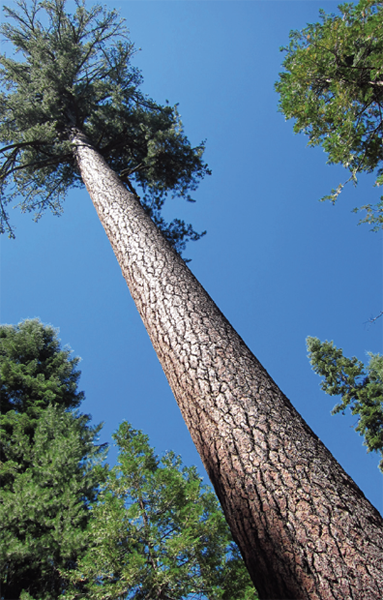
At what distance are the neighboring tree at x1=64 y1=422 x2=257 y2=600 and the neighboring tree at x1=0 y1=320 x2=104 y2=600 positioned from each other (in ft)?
1.26

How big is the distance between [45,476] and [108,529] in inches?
71.3

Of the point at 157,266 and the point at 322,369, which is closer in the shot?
the point at 157,266

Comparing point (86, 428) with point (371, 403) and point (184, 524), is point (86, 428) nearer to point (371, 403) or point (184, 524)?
point (184, 524)

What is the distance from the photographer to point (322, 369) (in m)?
14.8

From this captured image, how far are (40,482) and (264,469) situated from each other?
17.6 feet

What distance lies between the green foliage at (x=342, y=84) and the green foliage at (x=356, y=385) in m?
9.14

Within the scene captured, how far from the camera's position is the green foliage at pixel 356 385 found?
13.1 metres

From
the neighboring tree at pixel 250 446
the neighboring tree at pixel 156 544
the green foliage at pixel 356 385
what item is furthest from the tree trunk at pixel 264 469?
the green foliage at pixel 356 385

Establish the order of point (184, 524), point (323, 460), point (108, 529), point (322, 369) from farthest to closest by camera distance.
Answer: point (322, 369)
point (184, 524)
point (108, 529)
point (323, 460)

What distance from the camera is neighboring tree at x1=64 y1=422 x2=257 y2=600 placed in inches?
166

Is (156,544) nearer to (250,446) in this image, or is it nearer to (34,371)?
(250,446)

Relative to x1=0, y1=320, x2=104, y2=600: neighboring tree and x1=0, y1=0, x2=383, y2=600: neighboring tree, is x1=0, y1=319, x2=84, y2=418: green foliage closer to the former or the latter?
x1=0, y1=320, x2=104, y2=600: neighboring tree

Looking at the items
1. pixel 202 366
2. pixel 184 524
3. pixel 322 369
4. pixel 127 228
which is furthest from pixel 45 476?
pixel 322 369

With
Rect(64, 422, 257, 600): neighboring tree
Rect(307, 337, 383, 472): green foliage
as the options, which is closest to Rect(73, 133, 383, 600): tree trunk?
Rect(64, 422, 257, 600): neighboring tree
